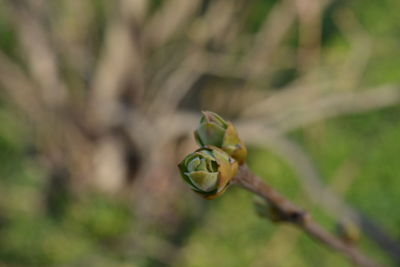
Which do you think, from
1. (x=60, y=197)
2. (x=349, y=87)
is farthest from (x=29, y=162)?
(x=349, y=87)

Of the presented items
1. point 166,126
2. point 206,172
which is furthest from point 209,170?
point 166,126

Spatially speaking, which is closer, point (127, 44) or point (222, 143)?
point (222, 143)

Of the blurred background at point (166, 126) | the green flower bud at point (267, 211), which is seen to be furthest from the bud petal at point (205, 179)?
the blurred background at point (166, 126)

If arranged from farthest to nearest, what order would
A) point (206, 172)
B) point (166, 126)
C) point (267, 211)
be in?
1. point (166, 126)
2. point (267, 211)
3. point (206, 172)

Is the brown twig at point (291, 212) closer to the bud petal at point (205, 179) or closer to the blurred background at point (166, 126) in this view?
the bud petal at point (205, 179)

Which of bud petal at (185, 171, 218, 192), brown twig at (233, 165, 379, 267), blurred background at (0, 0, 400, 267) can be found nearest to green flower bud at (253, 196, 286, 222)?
brown twig at (233, 165, 379, 267)

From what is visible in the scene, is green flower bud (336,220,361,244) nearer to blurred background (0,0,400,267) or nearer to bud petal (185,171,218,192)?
bud petal (185,171,218,192)

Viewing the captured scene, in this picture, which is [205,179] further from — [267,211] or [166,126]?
[166,126]

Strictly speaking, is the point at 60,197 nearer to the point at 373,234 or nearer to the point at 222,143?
the point at 373,234
